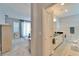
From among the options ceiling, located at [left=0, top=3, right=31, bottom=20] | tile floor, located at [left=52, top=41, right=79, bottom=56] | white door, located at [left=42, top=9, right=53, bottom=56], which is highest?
ceiling, located at [left=0, top=3, right=31, bottom=20]

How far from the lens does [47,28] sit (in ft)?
9.98

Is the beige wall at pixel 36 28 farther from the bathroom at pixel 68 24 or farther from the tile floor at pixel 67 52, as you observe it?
the tile floor at pixel 67 52

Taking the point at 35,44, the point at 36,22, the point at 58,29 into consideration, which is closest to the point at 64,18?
the point at 58,29

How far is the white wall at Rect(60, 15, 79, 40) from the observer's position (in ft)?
9.18

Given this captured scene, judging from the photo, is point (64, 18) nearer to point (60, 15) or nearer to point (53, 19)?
point (60, 15)

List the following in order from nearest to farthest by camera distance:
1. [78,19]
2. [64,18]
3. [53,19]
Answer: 1. [78,19]
2. [64,18]
3. [53,19]

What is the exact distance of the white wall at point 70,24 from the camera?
2.80 meters

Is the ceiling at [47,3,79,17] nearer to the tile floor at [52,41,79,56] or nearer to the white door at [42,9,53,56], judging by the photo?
the white door at [42,9,53,56]

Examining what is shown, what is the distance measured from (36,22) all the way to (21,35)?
23.3 inches

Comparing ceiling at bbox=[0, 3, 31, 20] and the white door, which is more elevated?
ceiling at bbox=[0, 3, 31, 20]

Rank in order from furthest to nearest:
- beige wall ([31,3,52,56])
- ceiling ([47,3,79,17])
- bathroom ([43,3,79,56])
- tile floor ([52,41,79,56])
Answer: beige wall ([31,3,52,56]) → bathroom ([43,3,79,56]) → ceiling ([47,3,79,17]) → tile floor ([52,41,79,56])

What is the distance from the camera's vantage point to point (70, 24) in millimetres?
2879

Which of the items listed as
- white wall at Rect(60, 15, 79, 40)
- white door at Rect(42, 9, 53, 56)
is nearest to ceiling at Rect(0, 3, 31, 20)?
white door at Rect(42, 9, 53, 56)

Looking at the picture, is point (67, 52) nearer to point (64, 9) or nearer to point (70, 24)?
point (70, 24)
